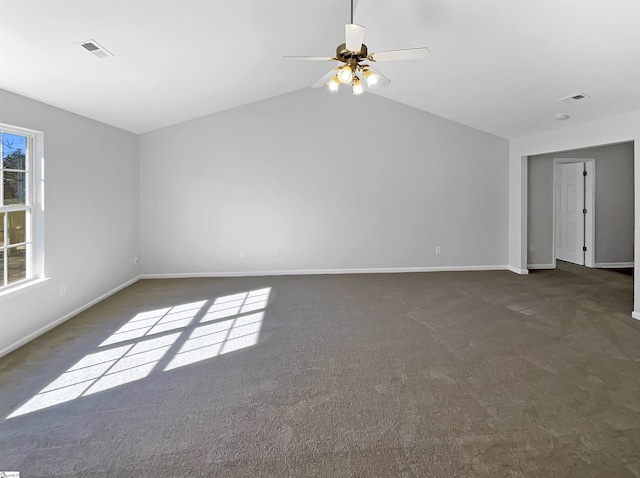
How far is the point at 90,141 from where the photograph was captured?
443cm

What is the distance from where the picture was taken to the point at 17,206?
3383mm

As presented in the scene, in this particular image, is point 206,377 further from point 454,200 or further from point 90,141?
point 454,200

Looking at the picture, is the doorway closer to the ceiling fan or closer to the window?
the ceiling fan

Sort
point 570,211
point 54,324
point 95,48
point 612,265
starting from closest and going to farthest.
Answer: point 95,48 < point 54,324 < point 612,265 < point 570,211

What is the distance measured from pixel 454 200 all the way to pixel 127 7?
18.5 ft

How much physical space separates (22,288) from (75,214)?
3.67 feet

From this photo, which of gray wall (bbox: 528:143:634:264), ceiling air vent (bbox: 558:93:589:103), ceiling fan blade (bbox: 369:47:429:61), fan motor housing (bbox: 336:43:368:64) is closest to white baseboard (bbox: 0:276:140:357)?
fan motor housing (bbox: 336:43:368:64)

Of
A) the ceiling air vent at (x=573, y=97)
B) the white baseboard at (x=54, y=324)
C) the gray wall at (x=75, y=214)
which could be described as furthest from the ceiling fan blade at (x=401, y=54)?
the white baseboard at (x=54, y=324)

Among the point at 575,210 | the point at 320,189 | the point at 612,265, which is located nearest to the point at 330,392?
the point at 320,189

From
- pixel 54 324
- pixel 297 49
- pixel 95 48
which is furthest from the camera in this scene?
pixel 297 49

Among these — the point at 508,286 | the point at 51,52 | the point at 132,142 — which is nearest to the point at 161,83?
the point at 51,52

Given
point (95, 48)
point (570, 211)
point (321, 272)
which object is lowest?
point (321, 272)

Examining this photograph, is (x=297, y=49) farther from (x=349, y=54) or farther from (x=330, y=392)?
(x=330, y=392)

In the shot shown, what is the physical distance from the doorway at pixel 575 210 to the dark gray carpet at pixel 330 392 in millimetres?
2902
